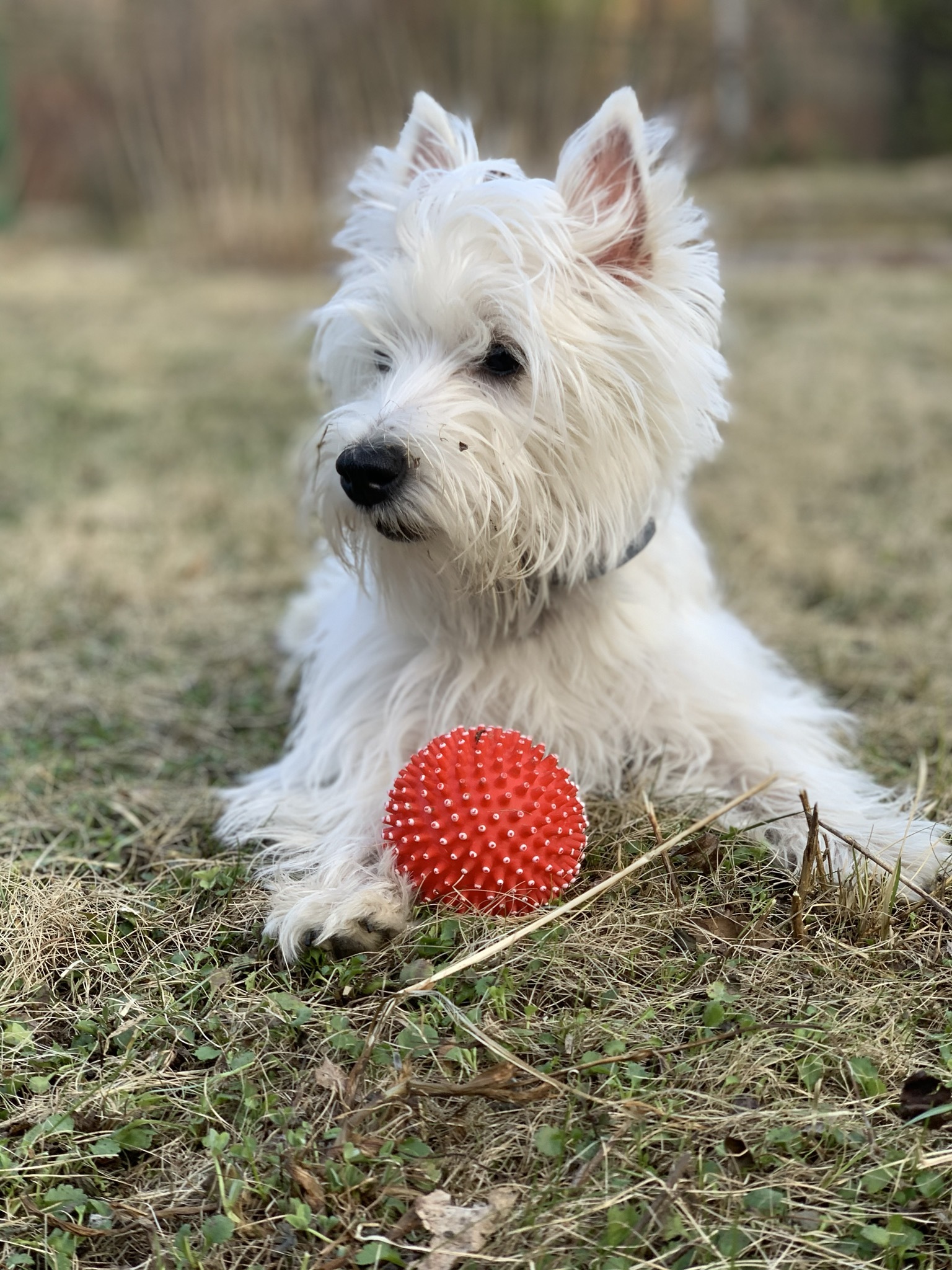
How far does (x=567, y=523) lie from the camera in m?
2.41

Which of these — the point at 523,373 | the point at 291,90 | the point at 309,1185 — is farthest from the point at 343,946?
the point at 291,90

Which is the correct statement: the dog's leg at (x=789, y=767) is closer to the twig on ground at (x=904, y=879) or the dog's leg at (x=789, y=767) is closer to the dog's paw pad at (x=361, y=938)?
the twig on ground at (x=904, y=879)

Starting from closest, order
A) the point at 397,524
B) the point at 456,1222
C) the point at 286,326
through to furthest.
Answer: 1. the point at 456,1222
2. the point at 397,524
3. the point at 286,326

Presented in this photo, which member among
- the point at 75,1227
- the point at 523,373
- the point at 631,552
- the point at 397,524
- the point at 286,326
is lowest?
the point at 286,326

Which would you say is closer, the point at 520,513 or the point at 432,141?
the point at 520,513

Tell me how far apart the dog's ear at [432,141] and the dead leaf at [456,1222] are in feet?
7.01

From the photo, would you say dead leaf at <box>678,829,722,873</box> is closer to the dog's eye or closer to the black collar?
the black collar

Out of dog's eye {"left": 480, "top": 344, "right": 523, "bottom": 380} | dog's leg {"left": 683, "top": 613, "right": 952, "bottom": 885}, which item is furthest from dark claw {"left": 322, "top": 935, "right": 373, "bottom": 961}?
dog's eye {"left": 480, "top": 344, "right": 523, "bottom": 380}

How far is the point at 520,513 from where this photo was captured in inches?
92.6

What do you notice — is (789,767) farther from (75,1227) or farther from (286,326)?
(286,326)

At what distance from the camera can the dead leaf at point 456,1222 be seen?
1.53m

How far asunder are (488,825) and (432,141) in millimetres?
1644

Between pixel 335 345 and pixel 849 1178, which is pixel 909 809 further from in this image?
pixel 335 345

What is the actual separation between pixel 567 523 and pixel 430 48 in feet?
40.3
